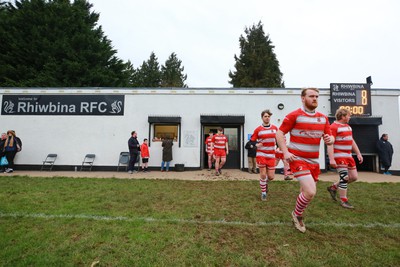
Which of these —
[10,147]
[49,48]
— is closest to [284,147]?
[10,147]

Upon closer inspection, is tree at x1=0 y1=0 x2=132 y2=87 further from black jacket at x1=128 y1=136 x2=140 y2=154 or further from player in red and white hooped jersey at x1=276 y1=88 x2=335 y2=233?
player in red and white hooped jersey at x1=276 y1=88 x2=335 y2=233

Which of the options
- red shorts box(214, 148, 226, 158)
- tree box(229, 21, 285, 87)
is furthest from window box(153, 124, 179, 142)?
tree box(229, 21, 285, 87)

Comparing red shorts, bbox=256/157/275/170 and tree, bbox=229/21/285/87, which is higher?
tree, bbox=229/21/285/87

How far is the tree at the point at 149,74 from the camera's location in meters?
36.5

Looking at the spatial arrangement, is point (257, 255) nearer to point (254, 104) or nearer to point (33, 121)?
point (254, 104)

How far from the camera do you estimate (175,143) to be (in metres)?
11.1

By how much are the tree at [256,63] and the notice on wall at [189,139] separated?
71.7 ft

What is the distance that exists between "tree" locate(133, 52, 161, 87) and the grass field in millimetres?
33421

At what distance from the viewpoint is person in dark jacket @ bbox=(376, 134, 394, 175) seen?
32.8 ft

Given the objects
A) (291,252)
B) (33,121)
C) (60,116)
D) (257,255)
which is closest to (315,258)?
(291,252)

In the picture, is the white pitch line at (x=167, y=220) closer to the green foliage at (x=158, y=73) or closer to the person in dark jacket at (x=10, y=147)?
the person in dark jacket at (x=10, y=147)

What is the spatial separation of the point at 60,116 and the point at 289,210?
12.0 metres

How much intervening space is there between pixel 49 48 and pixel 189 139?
1781cm

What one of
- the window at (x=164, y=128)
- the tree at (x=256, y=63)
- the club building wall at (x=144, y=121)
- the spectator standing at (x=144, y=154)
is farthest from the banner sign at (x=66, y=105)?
the tree at (x=256, y=63)
